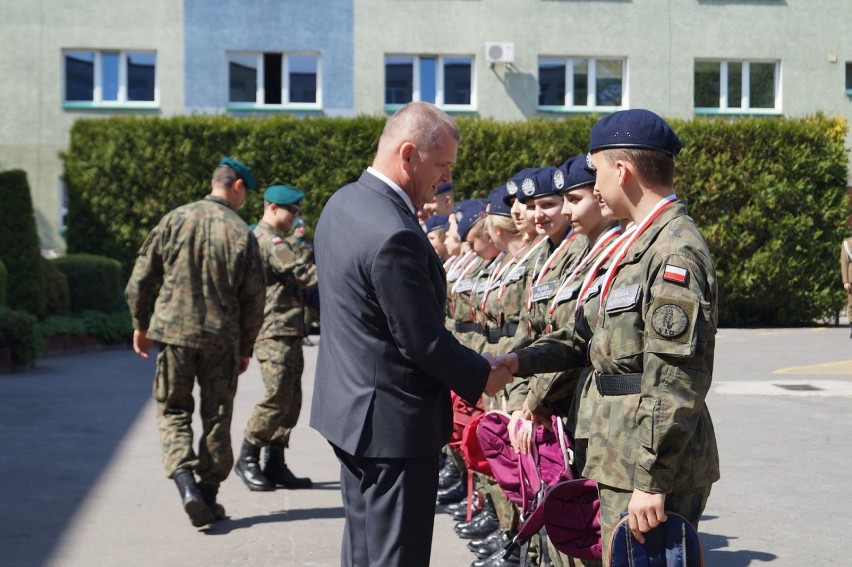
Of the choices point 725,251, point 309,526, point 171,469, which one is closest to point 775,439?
point 309,526

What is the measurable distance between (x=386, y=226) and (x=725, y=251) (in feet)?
69.9

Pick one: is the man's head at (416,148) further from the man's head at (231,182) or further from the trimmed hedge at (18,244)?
the trimmed hedge at (18,244)

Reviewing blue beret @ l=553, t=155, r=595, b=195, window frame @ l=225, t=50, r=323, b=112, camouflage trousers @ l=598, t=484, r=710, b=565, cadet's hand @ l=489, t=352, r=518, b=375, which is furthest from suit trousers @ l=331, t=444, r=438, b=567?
window frame @ l=225, t=50, r=323, b=112

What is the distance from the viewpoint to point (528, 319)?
535 centimetres

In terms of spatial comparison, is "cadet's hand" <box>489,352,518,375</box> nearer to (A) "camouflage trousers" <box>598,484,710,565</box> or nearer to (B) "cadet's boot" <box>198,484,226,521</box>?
(A) "camouflage trousers" <box>598,484,710,565</box>

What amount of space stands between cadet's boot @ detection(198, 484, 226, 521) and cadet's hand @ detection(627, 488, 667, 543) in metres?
4.19

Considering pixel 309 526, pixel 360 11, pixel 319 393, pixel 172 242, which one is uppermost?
pixel 360 11

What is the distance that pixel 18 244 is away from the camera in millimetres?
18625

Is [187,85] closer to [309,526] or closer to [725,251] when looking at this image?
[725,251]

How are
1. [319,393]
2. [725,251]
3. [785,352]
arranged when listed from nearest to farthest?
[319,393] < [785,352] < [725,251]

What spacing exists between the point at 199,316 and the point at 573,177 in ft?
9.62

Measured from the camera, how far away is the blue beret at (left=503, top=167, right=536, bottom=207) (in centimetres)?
639

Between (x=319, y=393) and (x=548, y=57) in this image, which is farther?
(x=548, y=57)

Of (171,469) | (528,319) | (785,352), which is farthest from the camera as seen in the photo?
(785,352)
